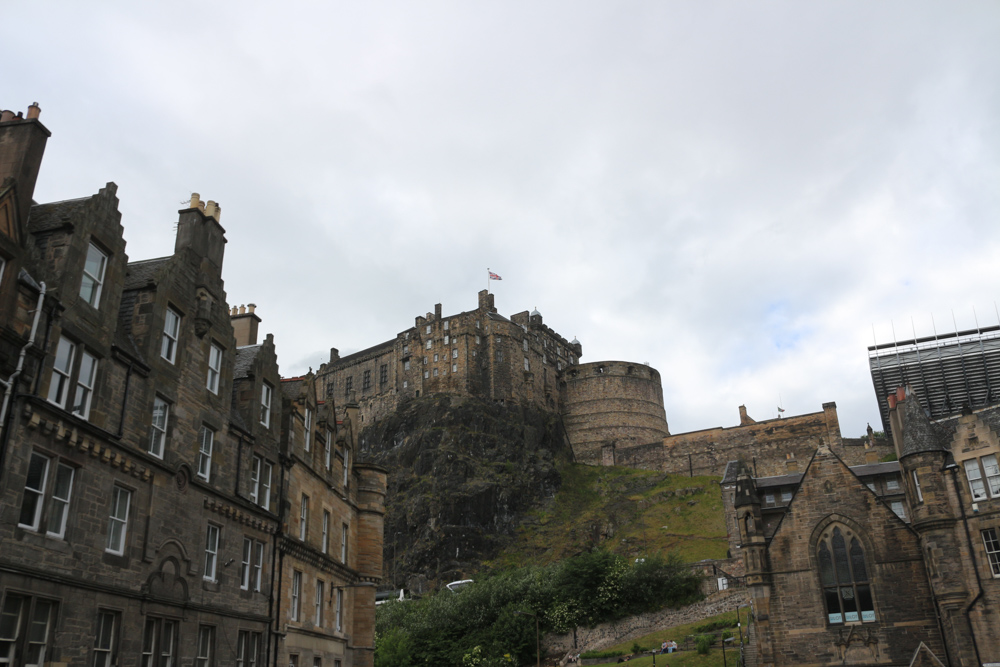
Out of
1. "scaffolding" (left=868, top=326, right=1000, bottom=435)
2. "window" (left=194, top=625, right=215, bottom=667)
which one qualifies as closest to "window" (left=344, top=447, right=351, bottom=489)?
"window" (left=194, top=625, right=215, bottom=667)

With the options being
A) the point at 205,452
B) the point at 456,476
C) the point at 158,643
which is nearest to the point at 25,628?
the point at 158,643

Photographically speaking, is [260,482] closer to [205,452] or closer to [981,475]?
[205,452]

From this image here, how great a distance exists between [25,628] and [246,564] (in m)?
8.18

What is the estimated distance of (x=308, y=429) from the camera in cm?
2673

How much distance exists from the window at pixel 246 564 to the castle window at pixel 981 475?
22855 millimetres

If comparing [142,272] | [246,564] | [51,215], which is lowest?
[246,564]

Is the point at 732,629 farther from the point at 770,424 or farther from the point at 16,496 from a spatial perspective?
the point at 770,424

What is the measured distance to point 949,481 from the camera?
1090 inches

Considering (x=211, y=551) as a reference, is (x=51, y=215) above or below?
above

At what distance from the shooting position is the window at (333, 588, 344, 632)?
27578 millimetres

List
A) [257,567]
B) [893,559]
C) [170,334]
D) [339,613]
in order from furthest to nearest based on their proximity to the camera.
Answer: [893,559] < [339,613] < [257,567] < [170,334]

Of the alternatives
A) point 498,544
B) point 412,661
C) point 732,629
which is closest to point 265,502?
point 732,629

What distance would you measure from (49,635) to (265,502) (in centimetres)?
891

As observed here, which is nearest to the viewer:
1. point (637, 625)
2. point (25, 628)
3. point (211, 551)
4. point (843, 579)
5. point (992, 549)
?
point (25, 628)
